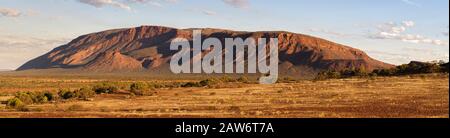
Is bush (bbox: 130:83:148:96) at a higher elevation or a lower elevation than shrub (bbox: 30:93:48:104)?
higher

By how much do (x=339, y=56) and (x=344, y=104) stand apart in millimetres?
168719

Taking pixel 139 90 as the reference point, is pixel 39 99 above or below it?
below

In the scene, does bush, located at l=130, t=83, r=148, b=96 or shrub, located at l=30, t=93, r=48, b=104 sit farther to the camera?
bush, located at l=130, t=83, r=148, b=96

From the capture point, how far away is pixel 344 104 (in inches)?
1081

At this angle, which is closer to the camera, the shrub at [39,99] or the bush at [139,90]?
the shrub at [39,99]

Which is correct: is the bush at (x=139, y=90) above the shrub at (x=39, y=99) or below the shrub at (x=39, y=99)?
above

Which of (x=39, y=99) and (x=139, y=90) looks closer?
(x=39, y=99)
